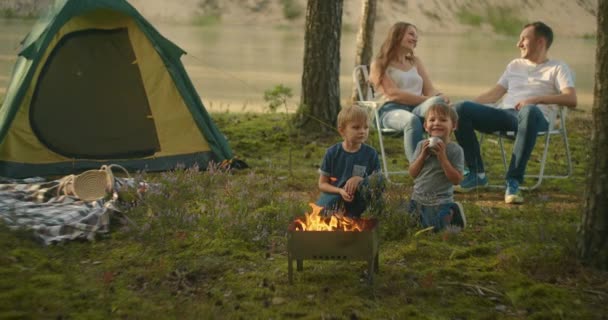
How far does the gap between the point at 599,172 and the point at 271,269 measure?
1.45m

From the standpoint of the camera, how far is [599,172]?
3.35m

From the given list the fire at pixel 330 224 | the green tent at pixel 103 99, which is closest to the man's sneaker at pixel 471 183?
the green tent at pixel 103 99

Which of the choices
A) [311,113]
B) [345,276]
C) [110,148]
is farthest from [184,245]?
[311,113]

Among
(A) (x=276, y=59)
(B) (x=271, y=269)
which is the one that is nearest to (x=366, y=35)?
(B) (x=271, y=269)

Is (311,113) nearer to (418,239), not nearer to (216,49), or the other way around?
(418,239)

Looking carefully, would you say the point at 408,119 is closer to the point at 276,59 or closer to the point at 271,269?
the point at 271,269

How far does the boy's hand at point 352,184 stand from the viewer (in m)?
3.90

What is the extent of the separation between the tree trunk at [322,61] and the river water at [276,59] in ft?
7.75

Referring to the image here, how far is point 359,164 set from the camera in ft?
13.2

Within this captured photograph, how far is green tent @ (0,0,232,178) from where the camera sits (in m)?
5.68

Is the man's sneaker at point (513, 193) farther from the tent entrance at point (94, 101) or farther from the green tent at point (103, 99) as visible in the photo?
the tent entrance at point (94, 101)

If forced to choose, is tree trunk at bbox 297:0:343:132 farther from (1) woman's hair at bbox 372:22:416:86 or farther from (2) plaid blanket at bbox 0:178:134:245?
(2) plaid blanket at bbox 0:178:134:245

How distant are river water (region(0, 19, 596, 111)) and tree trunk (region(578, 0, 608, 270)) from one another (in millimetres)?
6254

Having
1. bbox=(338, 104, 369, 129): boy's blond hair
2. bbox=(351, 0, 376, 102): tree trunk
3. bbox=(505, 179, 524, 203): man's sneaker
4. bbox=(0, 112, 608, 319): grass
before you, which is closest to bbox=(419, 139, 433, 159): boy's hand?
bbox=(0, 112, 608, 319): grass
